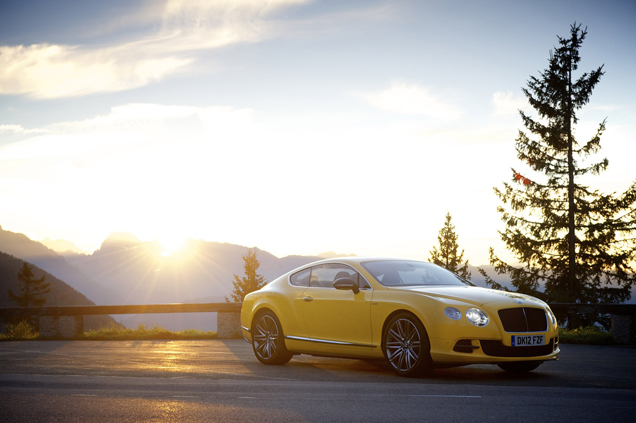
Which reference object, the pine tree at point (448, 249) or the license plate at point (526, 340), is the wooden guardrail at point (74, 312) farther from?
the pine tree at point (448, 249)

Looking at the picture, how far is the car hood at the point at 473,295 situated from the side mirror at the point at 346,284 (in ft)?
1.83

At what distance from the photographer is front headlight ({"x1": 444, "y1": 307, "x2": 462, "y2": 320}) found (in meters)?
7.67

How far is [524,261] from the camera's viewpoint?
31547 millimetres

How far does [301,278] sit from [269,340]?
1139 mm

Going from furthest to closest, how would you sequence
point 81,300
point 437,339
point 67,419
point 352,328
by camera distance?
1. point 81,300
2. point 352,328
3. point 437,339
4. point 67,419

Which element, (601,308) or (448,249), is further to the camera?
(448,249)

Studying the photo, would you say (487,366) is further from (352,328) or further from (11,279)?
(11,279)

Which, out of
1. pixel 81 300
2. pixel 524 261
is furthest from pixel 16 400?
pixel 81 300

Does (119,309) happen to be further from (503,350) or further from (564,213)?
(564,213)

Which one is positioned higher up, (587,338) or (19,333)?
(587,338)

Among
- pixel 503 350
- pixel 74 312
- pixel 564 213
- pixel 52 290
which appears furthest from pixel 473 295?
pixel 52 290

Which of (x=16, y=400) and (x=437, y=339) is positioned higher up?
(x=437, y=339)

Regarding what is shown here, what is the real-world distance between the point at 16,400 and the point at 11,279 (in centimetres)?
14949

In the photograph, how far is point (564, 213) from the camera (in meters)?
30.7
